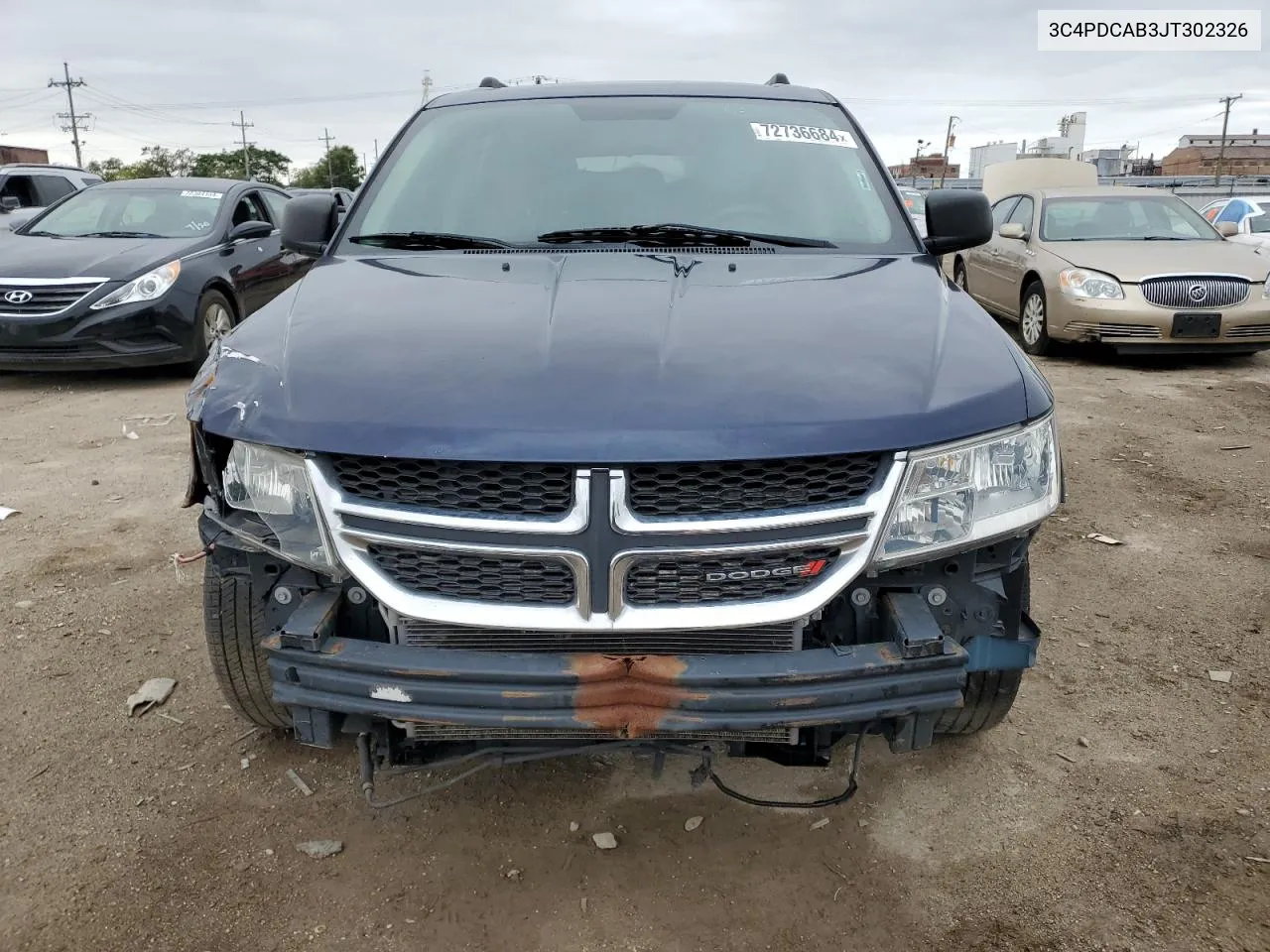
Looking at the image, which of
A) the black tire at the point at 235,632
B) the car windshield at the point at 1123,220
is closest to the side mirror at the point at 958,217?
the black tire at the point at 235,632

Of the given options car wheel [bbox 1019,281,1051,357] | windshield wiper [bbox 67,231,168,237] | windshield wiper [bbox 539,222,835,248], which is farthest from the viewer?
→ car wheel [bbox 1019,281,1051,357]

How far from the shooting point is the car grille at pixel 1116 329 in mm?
7953

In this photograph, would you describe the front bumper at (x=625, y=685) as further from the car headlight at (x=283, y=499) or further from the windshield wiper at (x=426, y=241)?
the windshield wiper at (x=426, y=241)

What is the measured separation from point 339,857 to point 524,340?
133 centimetres

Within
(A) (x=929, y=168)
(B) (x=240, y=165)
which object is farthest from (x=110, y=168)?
(A) (x=929, y=168)

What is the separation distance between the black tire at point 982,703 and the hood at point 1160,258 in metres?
6.55

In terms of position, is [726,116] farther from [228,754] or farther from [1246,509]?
[1246,509]

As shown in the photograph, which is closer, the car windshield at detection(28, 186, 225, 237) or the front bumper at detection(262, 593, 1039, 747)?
the front bumper at detection(262, 593, 1039, 747)

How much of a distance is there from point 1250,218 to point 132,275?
41.0 feet

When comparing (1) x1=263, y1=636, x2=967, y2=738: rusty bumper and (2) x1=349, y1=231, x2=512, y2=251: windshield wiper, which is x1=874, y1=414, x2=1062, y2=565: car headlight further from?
(2) x1=349, y1=231, x2=512, y2=251: windshield wiper

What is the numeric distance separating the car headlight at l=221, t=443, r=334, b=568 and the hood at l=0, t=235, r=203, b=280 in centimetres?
605

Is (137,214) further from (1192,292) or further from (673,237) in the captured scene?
(1192,292)

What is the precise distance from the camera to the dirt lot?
2.13 m

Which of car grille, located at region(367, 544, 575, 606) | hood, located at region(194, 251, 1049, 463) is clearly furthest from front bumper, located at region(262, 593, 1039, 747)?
hood, located at region(194, 251, 1049, 463)
